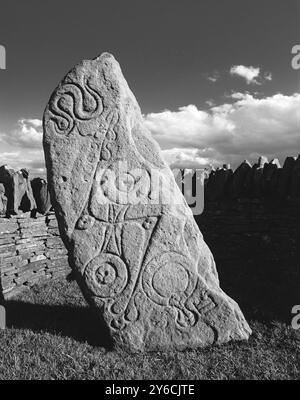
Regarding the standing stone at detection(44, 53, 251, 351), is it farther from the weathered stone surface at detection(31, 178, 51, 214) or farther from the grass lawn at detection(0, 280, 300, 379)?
the weathered stone surface at detection(31, 178, 51, 214)

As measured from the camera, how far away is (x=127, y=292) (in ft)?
12.7

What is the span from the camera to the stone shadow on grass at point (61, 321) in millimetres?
4078

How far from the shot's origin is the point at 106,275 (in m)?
3.85

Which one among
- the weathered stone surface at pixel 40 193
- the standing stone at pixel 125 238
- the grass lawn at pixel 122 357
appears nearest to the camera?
the grass lawn at pixel 122 357

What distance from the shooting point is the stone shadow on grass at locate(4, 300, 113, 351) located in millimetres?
4078

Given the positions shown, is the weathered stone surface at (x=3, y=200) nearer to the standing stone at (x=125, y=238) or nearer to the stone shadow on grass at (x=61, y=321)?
the stone shadow on grass at (x=61, y=321)

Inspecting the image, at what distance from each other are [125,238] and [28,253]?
9.86 feet

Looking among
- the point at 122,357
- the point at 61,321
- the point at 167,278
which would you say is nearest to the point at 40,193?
the point at 61,321

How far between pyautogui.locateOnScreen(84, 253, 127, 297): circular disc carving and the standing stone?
1cm

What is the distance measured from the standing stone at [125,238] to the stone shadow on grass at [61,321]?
0.36 m

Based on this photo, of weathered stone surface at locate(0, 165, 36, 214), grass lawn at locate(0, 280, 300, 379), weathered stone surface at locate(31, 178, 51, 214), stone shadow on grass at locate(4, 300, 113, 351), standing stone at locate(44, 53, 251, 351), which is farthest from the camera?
weathered stone surface at locate(31, 178, 51, 214)

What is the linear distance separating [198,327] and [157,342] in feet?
1.48

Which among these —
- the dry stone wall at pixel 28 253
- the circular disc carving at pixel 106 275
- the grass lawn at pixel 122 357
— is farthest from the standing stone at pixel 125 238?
the dry stone wall at pixel 28 253

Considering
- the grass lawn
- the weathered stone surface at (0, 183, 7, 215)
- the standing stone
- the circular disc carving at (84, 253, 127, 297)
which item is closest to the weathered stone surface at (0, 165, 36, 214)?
the weathered stone surface at (0, 183, 7, 215)
